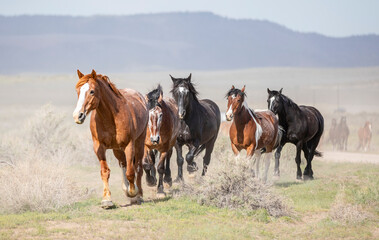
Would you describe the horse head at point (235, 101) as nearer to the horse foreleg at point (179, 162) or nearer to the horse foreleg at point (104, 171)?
the horse foreleg at point (179, 162)

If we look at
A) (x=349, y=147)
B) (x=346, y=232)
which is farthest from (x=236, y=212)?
(x=349, y=147)

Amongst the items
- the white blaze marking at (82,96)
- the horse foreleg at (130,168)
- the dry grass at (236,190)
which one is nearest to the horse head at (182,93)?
the dry grass at (236,190)

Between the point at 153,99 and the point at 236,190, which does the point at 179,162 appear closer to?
the point at 153,99

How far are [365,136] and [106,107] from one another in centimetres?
2133

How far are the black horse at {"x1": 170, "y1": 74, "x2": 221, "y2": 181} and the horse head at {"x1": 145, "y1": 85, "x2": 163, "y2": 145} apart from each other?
1057mm

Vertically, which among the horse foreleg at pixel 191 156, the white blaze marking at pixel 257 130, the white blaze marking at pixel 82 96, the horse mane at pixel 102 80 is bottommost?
the horse foreleg at pixel 191 156

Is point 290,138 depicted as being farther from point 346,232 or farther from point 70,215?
point 70,215

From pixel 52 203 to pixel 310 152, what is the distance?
903cm

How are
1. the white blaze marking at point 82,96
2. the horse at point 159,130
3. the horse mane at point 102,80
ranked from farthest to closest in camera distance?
the horse at point 159,130 → the horse mane at point 102,80 → the white blaze marking at point 82,96

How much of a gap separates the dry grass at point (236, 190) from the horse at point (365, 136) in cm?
1877

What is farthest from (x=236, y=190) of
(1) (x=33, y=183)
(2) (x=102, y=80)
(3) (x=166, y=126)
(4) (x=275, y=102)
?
(4) (x=275, y=102)

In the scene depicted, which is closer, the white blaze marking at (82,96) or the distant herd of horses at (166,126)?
the white blaze marking at (82,96)

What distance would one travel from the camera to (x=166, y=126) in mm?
11969

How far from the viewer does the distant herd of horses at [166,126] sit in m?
9.77
